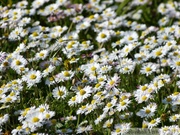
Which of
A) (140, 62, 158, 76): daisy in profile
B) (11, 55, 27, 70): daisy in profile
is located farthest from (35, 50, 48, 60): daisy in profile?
(140, 62, 158, 76): daisy in profile

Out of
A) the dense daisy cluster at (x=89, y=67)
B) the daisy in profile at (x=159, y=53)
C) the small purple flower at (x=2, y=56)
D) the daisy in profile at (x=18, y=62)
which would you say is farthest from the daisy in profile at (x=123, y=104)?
the small purple flower at (x=2, y=56)

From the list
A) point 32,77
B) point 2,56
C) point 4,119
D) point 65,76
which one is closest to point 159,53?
point 65,76

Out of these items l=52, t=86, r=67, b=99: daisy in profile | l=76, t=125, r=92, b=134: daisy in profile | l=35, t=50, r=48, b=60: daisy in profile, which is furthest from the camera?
l=35, t=50, r=48, b=60: daisy in profile

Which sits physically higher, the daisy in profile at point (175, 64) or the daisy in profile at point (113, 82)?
the daisy in profile at point (175, 64)

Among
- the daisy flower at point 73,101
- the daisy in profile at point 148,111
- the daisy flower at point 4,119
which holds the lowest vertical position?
the daisy in profile at point 148,111

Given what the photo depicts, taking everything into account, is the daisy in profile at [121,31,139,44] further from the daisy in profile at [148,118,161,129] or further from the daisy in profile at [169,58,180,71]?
the daisy in profile at [148,118,161,129]

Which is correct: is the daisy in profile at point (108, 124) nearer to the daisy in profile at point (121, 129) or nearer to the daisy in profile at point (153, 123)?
the daisy in profile at point (121, 129)

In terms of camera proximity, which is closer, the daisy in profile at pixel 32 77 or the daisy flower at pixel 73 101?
the daisy flower at pixel 73 101

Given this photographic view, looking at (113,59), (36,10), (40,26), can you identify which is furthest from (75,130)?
(36,10)

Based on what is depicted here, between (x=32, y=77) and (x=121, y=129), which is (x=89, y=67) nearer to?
(x=32, y=77)
